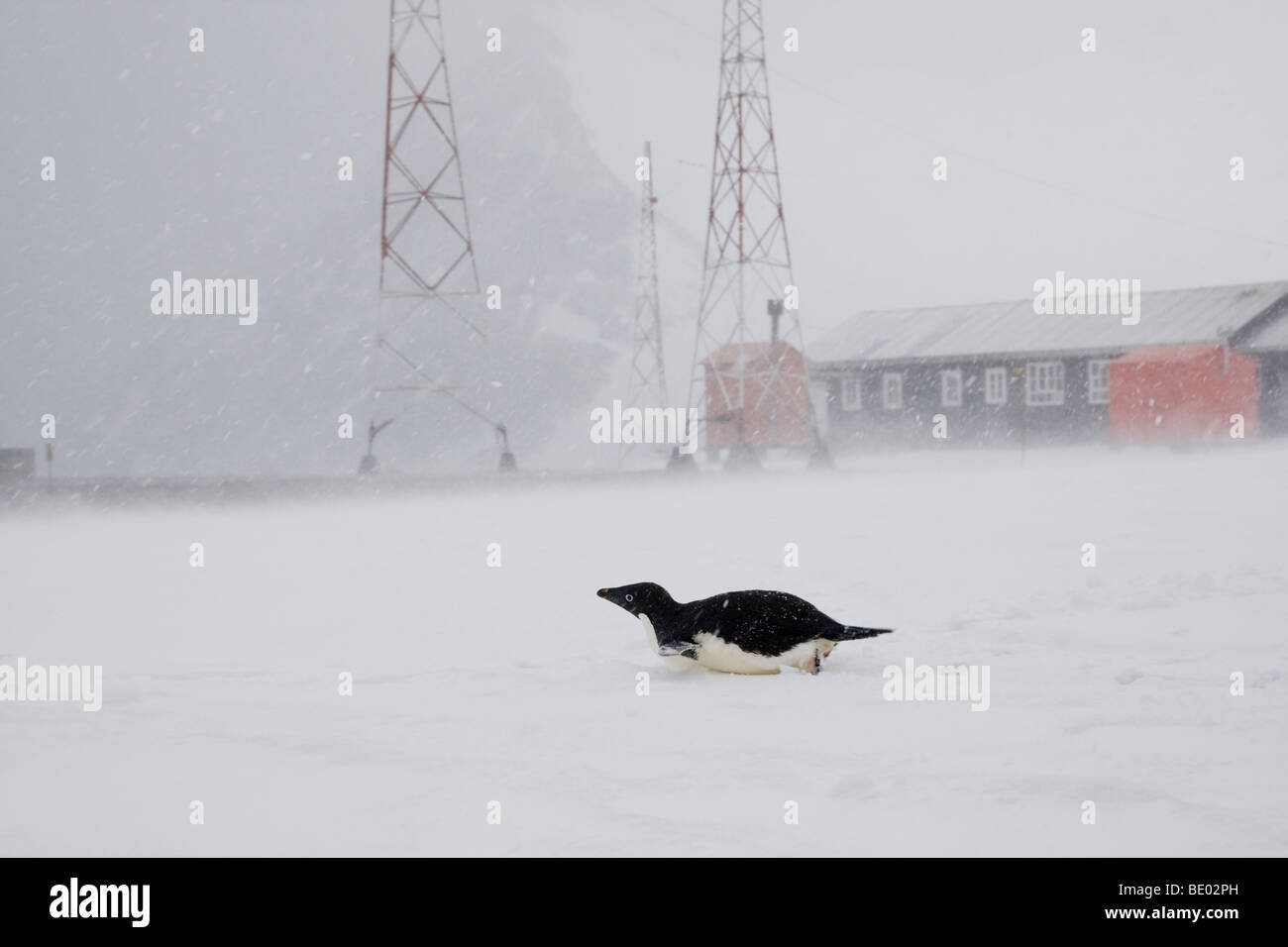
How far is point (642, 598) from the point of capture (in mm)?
5852

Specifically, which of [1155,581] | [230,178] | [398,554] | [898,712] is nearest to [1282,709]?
[898,712]

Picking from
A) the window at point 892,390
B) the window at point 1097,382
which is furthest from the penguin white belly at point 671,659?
the window at point 892,390

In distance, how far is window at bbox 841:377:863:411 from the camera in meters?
30.7

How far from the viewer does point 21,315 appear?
80500 mm

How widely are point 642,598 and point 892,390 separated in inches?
993

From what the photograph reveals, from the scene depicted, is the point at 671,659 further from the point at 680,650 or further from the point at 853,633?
the point at 853,633

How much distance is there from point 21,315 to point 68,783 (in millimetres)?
86217

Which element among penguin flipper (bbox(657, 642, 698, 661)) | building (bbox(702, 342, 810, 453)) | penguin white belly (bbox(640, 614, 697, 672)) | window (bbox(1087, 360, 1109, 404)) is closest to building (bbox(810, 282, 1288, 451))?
window (bbox(1087, 360, 1109, 404))

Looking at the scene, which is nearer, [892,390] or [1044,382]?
[1044,382]

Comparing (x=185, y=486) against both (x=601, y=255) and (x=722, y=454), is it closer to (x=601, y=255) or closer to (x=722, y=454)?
(x=722, y=454)

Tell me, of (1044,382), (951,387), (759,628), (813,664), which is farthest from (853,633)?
(951,387)

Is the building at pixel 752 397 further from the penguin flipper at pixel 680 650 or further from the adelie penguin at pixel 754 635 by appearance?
the penguin flipper at pixel 680 650

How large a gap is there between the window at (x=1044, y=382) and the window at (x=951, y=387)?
5.39 feet

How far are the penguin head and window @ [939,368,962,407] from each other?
79.7ft
